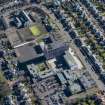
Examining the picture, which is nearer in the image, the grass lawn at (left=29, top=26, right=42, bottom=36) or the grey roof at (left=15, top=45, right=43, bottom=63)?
the grey roof at (left=15, top=45, right=43, bottom=63)

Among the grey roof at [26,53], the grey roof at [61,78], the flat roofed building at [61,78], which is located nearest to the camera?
the flat roofed building at [61,78]

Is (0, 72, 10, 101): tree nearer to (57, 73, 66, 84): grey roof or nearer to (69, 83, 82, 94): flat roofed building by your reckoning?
(57, 73, 66, 84): grey roof

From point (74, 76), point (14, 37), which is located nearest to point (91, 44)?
point (74, 76)

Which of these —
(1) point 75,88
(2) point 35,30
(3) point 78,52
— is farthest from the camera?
(2) point 35,30

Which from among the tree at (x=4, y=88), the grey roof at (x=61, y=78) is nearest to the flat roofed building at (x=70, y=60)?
the grey roof at (x=61, y=78)

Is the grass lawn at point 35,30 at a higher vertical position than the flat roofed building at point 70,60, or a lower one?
higher

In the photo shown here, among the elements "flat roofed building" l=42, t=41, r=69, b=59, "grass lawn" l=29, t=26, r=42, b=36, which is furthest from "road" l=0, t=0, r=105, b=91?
"grass lawn" l=29, t=26, r=42, b=36

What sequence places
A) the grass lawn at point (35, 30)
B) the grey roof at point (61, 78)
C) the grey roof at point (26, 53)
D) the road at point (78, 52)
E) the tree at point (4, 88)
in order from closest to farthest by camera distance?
the tree at point (4, 88) → the grey roof at point (61, 78) → the road at point (78, 52) → the grey roof at point (26, 53) → the grass lawn at point (35, 30)

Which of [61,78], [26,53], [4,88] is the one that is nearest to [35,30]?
[26,53]

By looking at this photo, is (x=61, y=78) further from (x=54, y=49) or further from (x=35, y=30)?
(x=35, y=30)

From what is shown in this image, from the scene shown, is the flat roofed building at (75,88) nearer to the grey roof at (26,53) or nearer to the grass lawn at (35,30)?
the grey roof at (26,53)

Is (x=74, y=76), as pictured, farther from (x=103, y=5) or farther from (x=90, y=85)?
(x=103, y=5)
